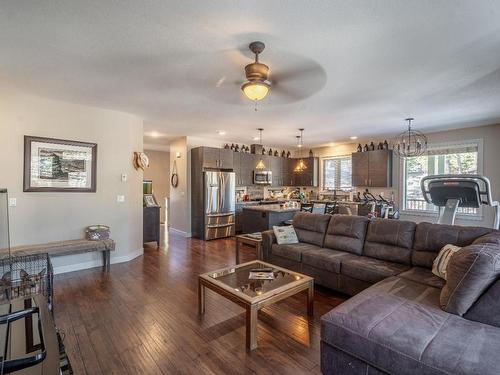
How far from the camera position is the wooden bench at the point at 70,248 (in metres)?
3.59

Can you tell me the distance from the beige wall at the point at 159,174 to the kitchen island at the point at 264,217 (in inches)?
166

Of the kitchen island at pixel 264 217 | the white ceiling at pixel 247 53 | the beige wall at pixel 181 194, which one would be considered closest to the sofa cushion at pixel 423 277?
the white ceiling at pixel 247 53

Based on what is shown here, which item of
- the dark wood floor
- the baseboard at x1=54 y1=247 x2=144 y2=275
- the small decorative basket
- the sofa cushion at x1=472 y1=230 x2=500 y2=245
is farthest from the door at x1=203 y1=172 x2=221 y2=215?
the sofa cushion at x1=472 y1=230 x2=500 y2=245

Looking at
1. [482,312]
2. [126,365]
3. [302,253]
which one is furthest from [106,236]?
[482,312]

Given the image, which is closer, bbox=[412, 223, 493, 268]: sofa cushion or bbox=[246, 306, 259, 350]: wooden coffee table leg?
bbox=[246, 306, 259, 350]: wooden coffee table leg

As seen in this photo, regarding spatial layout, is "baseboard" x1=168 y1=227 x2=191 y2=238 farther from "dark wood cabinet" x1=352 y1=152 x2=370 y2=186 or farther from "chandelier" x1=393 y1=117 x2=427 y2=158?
"chandelier" x1=393 y1=117 x2=427 y2=158

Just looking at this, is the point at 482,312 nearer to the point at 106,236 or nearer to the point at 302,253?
the point at 302,253

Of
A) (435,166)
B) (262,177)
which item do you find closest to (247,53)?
(262,177)

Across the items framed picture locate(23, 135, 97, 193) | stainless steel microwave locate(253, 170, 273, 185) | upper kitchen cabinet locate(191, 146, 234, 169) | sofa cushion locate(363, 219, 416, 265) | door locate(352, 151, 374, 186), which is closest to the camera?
sofa cushion locate(363, 219, 416, 265)

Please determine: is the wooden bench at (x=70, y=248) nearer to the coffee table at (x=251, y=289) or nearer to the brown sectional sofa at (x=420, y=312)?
the coffee table at (x=251, y=289)

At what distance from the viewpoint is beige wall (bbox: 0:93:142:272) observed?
3689 mm

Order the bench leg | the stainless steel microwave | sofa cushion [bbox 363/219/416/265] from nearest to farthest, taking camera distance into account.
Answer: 1. sofa cushion [bbox 363/219/416/265]
2. the bench leg
3. the stainless steel microwave

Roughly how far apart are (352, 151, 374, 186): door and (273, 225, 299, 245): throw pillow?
13.3 feet

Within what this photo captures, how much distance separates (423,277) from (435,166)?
4745 millimetres
